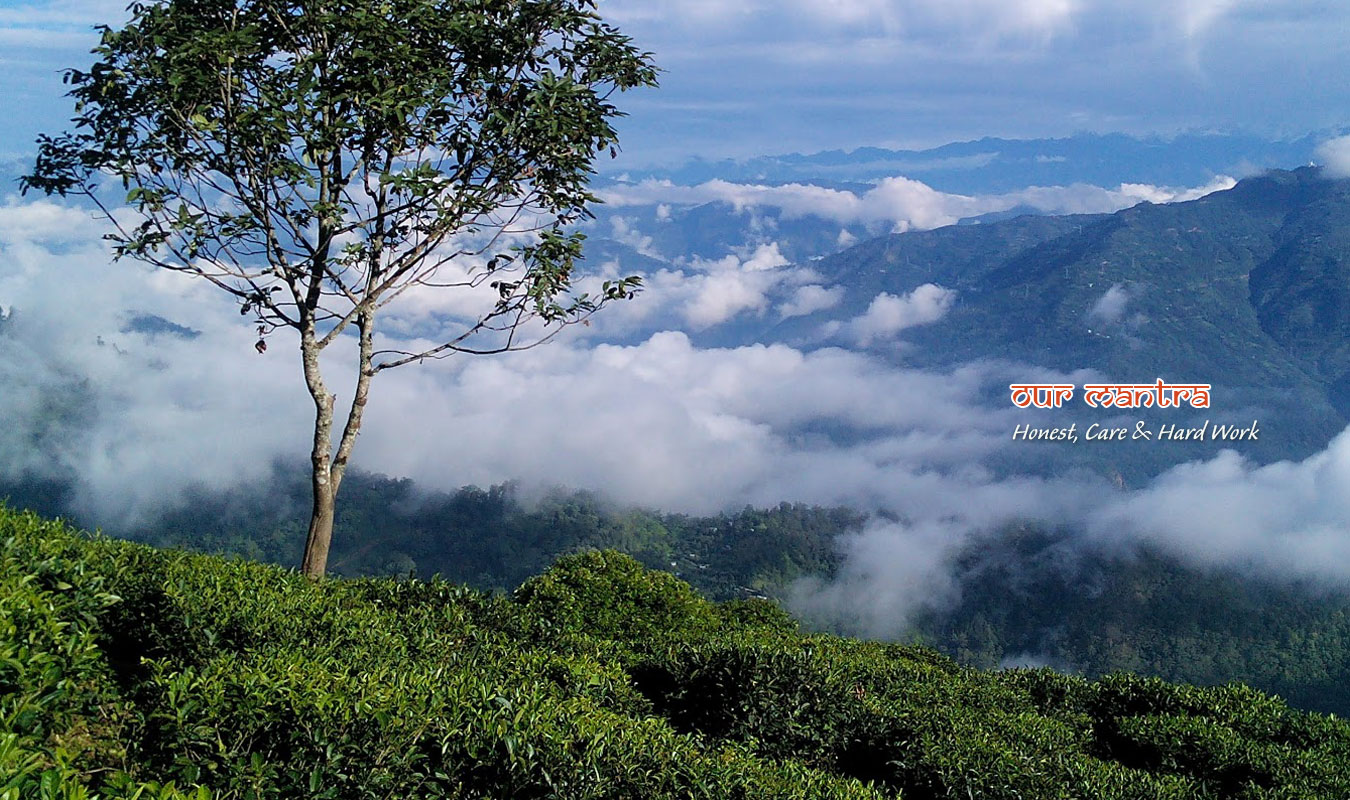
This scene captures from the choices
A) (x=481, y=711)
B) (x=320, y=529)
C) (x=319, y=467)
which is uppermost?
(x=319, y=467)

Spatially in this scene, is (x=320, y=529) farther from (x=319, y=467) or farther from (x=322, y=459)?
(x=322, y=459)

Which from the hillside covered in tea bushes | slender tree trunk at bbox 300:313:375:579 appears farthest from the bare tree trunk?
the hillside covered in tea bushes

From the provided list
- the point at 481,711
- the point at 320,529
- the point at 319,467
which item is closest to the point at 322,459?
the point at 319,467

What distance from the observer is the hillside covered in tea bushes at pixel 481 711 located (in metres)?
5.21

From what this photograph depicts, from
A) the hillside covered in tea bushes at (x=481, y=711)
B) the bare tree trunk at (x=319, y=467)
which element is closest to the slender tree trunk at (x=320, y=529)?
the bare tree trunk at (x=319, y=467)

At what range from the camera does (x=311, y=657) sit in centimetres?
648

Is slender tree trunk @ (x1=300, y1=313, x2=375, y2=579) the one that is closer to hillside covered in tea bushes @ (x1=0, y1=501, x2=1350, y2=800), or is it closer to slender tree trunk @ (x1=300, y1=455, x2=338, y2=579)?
slender tree trunk @ (x1=300, y1=455, x2=338, y2=579)

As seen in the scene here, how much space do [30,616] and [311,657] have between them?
5.72ft

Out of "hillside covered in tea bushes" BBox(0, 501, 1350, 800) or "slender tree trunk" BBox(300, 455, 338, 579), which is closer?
"hillside covered in tea bushes" BBox(0, 501, 1350, 800)

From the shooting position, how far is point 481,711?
18.3 feet

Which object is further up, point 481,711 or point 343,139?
point 343,139

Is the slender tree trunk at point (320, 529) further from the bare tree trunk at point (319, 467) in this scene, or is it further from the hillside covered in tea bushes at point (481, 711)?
the hillside covered in tea bushes at point (481, 711)

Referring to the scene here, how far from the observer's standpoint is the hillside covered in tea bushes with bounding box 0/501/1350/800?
205 inches

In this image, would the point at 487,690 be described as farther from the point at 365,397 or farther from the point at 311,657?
the point at 365,397
